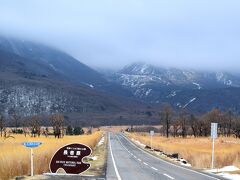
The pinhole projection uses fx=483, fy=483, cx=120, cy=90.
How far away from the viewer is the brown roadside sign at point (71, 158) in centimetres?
1895

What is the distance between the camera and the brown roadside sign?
18953 mm

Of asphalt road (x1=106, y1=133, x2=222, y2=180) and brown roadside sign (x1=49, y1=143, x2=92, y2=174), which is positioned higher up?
brown roadside sign (x1=49, y1=143, x2=92, y2=174)

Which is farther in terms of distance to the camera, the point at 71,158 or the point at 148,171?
the point at 148,171

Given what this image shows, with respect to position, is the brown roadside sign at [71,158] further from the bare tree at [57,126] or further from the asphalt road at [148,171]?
the bare tree at [57,126]

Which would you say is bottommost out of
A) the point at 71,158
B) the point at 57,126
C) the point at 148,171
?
the point at 148,171

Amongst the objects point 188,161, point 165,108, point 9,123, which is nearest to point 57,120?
point 188,161

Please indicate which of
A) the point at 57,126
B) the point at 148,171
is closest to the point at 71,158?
the point at 148,171

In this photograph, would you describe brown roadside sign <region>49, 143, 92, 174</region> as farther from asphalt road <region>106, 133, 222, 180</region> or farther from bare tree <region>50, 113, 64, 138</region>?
bare tree <region>50, 113, 64, 138</region>

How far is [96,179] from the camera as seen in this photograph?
20.0 metres

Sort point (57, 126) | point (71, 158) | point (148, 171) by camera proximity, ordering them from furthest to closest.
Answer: point (57, 126)
point (148, 171)
point (71, 158)

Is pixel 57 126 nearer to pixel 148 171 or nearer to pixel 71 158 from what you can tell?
pixel 148 171

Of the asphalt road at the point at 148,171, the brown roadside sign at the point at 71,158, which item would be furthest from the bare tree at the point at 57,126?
the brown roadside sign at the point at 71,158

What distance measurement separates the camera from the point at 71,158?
19.1 m

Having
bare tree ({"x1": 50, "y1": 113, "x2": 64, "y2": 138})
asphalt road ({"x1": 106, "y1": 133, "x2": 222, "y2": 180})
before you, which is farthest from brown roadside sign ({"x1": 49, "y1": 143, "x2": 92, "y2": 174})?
bare tree ({"x1": 50, "y1": 113, "x2": 64, "y2": 138})
